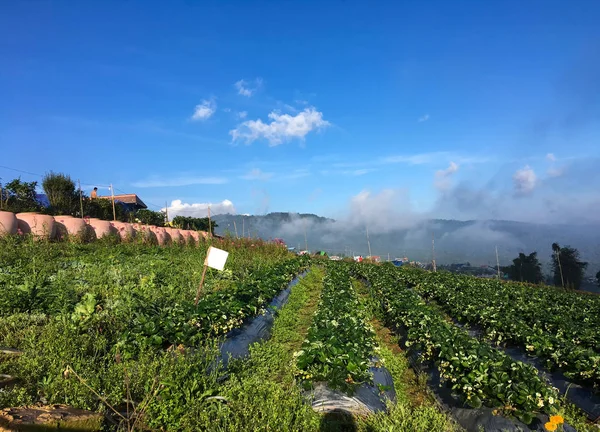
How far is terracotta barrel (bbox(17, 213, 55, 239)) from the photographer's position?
39.7 ft

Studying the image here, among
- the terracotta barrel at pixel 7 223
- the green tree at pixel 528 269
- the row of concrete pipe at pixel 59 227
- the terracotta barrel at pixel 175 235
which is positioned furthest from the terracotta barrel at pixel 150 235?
the green tree at pixel 528 269

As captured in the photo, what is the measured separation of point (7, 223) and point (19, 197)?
337 inches

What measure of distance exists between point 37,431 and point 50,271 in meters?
7.07

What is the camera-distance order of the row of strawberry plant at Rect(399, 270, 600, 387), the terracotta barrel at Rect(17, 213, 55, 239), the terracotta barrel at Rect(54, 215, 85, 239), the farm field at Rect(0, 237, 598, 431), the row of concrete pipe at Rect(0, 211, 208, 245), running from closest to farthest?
the farm field at Rect(0, 237, 598, 431) → the row of strawberry plant at Rect(399, 270, 600, 387) → the row of concrete pipe at Rect(0, 211, 208, 245) → the terracotta barrel at Rect(17, 213, 55, 239) → the terracotta barrel at Rect(54, 215, 85, 239)

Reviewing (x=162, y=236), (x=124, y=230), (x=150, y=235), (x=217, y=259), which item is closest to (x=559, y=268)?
(x=162, y=236)

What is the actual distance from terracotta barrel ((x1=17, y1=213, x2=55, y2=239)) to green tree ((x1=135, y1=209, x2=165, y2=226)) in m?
16.2

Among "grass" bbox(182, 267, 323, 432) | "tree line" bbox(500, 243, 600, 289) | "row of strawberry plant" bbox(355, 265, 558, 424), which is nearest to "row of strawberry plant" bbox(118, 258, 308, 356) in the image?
"grass" bbox(182, 267, 323, 432)

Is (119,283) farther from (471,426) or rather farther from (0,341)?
(471,426)

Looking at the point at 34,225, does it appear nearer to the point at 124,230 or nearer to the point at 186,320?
the point at 124,230

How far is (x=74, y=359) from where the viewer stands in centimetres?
398

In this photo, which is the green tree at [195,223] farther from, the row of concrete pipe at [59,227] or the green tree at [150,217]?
the row of concrete pipe at [59,227]

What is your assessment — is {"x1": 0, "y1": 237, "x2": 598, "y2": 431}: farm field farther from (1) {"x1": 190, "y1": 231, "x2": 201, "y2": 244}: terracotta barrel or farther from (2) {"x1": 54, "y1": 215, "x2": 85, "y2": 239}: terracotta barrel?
(1) {"x1": 190, "y1": 231, "x2": 201, "y2": 244}: terracotta barrel

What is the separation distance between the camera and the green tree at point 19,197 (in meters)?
15.9

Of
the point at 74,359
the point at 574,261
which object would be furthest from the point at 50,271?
the point at 574,261
